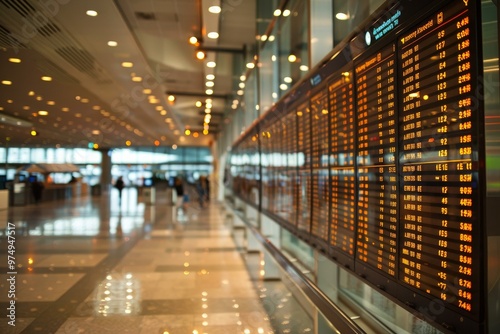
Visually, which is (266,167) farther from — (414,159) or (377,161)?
(414,159)

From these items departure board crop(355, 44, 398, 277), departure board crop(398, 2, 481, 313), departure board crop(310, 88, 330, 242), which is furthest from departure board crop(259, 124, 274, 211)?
departure board crop(398, 2, 481, 313)

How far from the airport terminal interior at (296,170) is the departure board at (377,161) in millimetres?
17

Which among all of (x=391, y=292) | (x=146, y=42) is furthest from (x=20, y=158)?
(x=146, y=42)

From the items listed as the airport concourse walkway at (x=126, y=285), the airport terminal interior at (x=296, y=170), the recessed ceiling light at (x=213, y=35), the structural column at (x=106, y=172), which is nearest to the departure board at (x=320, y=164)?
the airport terminal interior at (x=296, y=170)

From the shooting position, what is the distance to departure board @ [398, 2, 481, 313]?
1.92m

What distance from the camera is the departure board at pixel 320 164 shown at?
4.15 meters

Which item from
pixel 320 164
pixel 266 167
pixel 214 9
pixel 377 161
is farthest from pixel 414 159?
pixel 214 9

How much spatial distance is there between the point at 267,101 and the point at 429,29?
683 centimetres

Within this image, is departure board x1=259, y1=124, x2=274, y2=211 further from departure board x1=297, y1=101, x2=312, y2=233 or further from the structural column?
the structural column

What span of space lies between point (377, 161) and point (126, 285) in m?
4.98

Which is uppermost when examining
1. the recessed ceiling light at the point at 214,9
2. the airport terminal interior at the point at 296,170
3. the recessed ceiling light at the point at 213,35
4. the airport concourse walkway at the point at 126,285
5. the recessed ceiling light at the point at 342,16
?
the recessed ceiling light at the point at 213,35

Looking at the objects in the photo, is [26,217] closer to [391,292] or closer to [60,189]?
[60,189]

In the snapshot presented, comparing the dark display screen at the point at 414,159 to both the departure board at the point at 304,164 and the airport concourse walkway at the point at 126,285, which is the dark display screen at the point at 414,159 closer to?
the departure board at the point at 304,164

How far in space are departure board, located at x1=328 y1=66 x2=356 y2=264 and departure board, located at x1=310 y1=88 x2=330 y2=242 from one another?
0.64 ft
